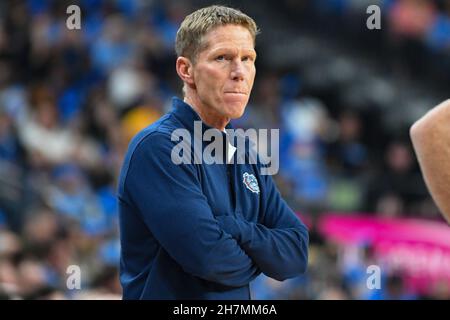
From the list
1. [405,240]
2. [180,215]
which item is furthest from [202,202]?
[405,240]

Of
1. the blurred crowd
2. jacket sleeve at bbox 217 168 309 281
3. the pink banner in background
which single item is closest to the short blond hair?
jacket sleeve at bbox 217 168 309 281

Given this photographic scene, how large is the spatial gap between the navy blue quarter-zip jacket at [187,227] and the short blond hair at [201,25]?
17 cm

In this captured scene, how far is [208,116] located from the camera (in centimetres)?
260

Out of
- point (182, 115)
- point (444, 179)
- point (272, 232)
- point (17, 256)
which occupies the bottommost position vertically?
point (17, 256)

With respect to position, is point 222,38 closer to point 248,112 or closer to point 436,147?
point 436,147

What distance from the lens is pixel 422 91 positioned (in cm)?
976

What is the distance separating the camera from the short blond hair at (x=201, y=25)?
8.29 feet

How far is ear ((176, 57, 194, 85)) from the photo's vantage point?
2584 mm

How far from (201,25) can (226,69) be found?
0.15m

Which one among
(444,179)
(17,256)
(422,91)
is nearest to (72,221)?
(17,256)

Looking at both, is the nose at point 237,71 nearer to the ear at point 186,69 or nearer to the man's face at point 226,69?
the man's face at point 226,69

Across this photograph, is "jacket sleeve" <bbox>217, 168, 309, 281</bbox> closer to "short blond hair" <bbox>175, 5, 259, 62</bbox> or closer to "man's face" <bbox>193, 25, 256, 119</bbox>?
"man's face" <bbox>193, 25, 256, 119</bbox>

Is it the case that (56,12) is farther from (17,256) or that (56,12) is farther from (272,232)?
(272,232)
